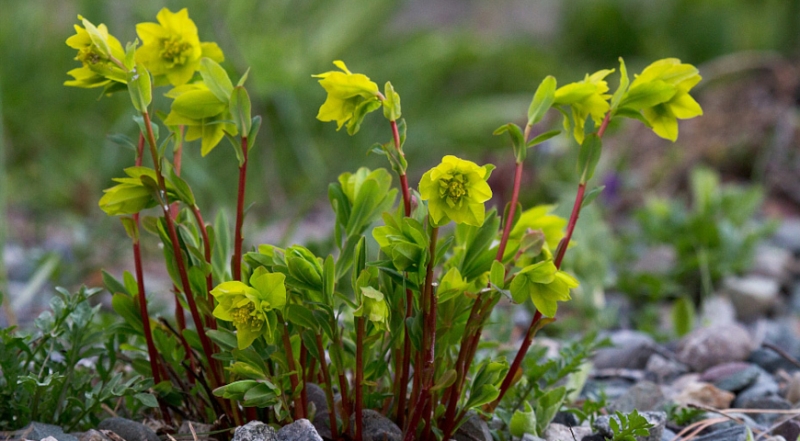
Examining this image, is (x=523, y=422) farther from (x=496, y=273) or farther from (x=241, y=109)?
(x=241, y=109)

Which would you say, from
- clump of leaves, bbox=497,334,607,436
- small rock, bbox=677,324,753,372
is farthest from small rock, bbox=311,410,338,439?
small rock, bbox=677,324,753,372

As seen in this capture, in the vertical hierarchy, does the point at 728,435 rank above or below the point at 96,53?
below

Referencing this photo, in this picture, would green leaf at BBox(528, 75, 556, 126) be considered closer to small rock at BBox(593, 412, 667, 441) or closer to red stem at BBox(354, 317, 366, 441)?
red stem at BBox(354, 317, 366, 441)

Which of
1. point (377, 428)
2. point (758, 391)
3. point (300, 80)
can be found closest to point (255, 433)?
point (377, 428)

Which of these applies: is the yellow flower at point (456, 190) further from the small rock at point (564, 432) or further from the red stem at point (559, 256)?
the small rock at point (564, 432)

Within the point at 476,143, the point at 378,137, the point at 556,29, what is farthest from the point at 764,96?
the point at 556,29
